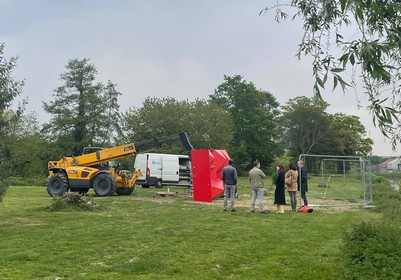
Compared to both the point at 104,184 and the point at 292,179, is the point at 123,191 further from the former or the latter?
the point at 292,179

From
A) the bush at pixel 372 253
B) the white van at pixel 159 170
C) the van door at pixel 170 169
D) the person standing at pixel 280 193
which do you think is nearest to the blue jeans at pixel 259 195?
the person standing at pixel 280 193

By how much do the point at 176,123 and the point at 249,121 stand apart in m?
22.2

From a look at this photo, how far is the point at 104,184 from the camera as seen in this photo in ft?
72.7

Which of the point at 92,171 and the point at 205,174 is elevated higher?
the point at 92,171

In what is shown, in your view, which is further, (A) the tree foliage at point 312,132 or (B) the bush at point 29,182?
(A) the tree foliage at point 312,132

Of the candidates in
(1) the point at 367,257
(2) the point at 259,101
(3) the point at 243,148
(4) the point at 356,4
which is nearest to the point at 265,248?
(1) the point at 367,257

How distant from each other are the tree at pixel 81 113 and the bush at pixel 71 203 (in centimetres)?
3096

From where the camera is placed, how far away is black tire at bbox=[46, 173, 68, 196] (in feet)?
71.8

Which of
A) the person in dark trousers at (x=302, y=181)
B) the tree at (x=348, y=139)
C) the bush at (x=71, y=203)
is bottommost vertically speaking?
the bush at (x=71, y=203)

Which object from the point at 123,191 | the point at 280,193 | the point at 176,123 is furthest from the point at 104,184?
the point at 176,123

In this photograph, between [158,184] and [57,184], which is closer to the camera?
[57,184]

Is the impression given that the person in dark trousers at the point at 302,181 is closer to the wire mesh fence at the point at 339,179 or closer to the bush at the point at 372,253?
the wire mesh fence at the point at 339,179

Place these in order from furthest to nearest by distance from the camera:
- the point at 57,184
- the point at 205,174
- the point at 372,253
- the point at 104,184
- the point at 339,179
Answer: the point at 104,184, the point at 57,184, the point at 339,179, the point at 205,174, the point at 372,253

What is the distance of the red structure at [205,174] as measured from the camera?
1966 cm
